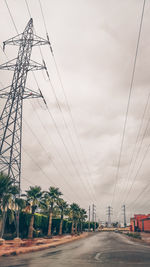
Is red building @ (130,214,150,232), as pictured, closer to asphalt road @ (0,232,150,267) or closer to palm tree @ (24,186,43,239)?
palm tree @ (24,186,43,239)

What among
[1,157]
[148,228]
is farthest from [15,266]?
[148,228]

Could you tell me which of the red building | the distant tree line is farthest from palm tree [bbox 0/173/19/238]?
the red building

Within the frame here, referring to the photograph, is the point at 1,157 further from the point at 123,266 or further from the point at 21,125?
the point at 123,266

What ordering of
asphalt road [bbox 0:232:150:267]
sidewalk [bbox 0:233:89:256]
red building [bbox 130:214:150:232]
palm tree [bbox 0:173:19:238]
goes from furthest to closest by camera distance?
red building [bbox 130:214:150:232] < palm tree [bbox 0:173:19:238] < sidewalk [bbox 0:233:89:256] < asphalt road [bbox 0:232:150:267]

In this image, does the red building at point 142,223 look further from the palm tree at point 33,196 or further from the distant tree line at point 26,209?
the palm tree at point 33,196

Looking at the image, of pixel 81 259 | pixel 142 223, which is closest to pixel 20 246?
pixel 81 259

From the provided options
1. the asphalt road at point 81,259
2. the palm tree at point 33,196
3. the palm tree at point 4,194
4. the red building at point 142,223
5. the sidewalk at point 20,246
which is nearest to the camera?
the asphalt road at point 81,259

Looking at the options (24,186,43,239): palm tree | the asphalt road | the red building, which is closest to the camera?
the asphalt road

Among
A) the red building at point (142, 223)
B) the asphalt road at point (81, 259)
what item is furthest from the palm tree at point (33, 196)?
the red building at point (142, 223)

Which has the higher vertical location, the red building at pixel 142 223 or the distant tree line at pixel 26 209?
the distant tree line at pixel 26 209

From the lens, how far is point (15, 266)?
10695mm

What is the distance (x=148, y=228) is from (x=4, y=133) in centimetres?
5444

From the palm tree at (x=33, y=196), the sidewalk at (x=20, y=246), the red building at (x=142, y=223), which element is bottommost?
the red building at (x=142, y=223)

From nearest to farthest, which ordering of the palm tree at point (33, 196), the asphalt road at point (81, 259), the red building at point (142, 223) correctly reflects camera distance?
Answer: the asphalt road at point (81, 259)
the palm tree at point (33, 196)
the red building at point (142, 223)
